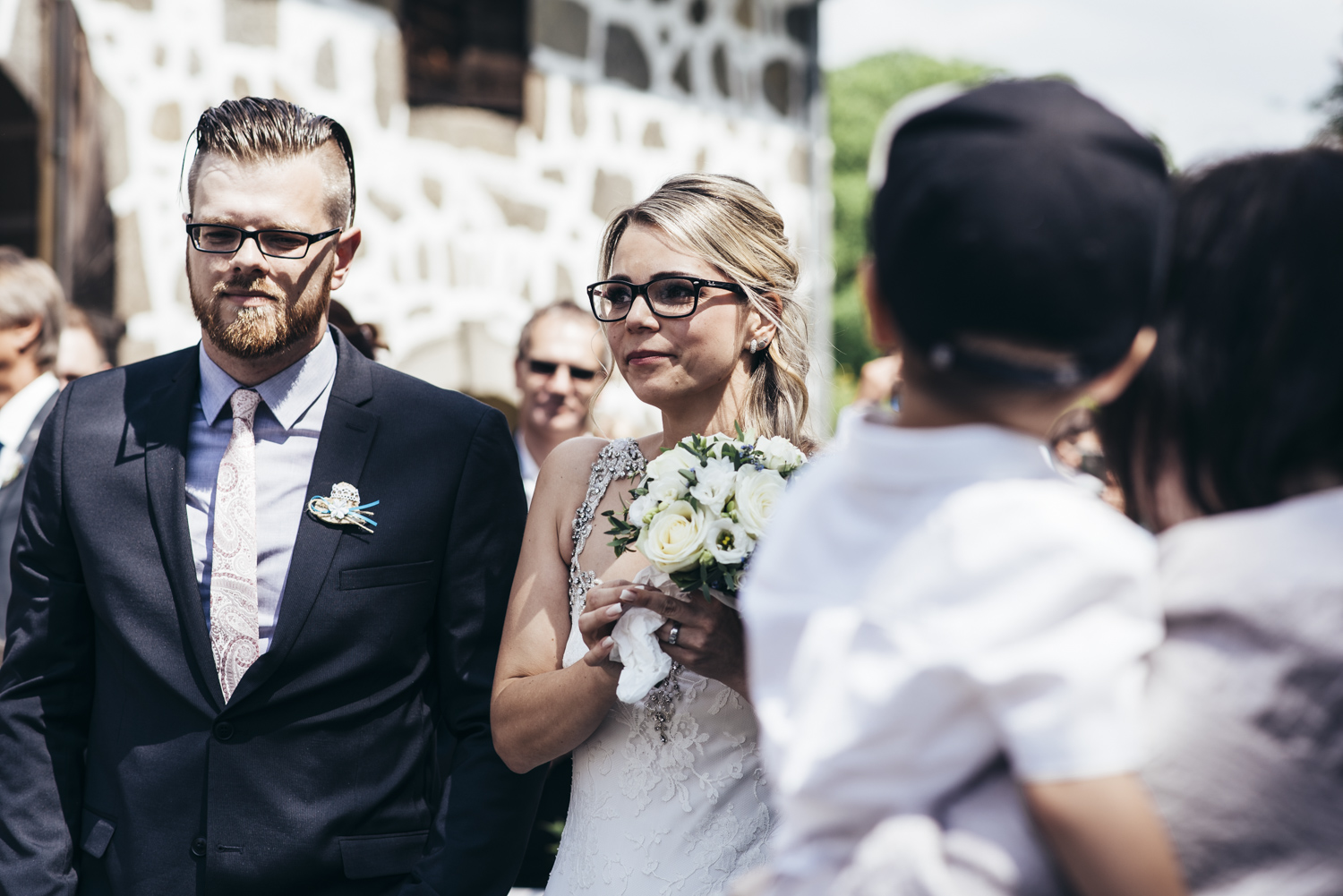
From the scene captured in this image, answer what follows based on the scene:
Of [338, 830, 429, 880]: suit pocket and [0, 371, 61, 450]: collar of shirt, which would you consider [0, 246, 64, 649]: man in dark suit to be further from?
[338, 830, 429, 880]: suit pocket

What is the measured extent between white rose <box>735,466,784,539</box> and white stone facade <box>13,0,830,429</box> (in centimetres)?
503

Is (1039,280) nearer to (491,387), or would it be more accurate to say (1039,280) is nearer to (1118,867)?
(1118,867)

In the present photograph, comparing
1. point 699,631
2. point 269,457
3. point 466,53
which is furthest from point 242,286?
point 466,53

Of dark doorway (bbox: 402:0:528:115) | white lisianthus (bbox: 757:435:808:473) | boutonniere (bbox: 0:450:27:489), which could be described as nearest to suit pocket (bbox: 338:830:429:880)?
white lisianthus (bbox: 757:435:808:473)

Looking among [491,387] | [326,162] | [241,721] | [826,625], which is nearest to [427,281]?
[491,387]

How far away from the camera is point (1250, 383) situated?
1302mm

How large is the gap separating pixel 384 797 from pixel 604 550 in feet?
2.35

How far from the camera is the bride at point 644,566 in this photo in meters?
2.44

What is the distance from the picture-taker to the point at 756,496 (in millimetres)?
2127

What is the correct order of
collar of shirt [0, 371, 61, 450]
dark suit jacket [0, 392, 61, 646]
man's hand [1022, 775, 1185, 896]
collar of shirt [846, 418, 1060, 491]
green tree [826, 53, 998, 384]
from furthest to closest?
green tree [826, 53, 998, 384] < collar of shirt [0, 371, 61, 450] < dark suit jacket [0, 392, 61, 646] < collar of shirt [846, 418, 1060, 491] < man's hand [1022, 775, 1185, 896]

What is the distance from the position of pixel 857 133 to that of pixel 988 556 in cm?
4274

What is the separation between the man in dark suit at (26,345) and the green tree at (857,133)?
3030 centimetres

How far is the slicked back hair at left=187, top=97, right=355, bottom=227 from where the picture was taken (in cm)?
255

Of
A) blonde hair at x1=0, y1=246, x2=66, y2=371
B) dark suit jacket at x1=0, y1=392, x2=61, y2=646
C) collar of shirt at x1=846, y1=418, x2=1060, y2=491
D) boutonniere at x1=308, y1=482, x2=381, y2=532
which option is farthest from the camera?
blonde hair at x1=0, y1=246, x2=66, y2=371
